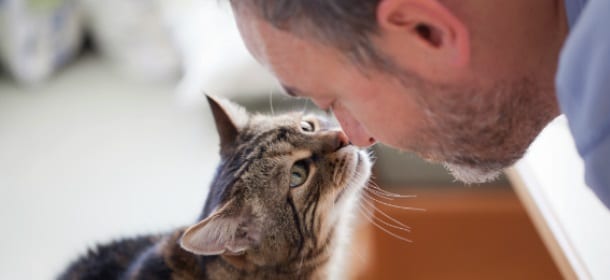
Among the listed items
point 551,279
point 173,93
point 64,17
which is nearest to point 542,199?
point 551,279

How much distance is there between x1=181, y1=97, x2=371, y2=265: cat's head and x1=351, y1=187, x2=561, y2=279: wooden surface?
0.55 meters

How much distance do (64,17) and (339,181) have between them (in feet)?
4.35

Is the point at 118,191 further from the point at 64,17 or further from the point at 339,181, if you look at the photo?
the point at 339,181

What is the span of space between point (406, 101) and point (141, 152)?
4.50 ft

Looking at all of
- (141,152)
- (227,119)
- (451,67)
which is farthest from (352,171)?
(141,152)

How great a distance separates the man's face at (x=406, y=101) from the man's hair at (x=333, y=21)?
16mm

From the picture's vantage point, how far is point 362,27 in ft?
2.25

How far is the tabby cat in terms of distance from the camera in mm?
1192

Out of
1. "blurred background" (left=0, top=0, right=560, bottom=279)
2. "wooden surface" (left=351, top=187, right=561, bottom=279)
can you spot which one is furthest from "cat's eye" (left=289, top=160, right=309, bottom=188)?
"wooden surface" (left=351, top=187, right=561, bottom=279)

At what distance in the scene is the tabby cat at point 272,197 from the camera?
1.19m

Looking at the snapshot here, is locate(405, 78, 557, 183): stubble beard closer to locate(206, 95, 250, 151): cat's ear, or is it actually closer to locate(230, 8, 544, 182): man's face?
locate(230, 8, 544, 182): man's face

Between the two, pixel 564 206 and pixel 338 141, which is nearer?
pixel 564 206

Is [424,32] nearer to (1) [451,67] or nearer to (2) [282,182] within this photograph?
(1) [451,67]

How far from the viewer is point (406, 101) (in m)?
0.80
